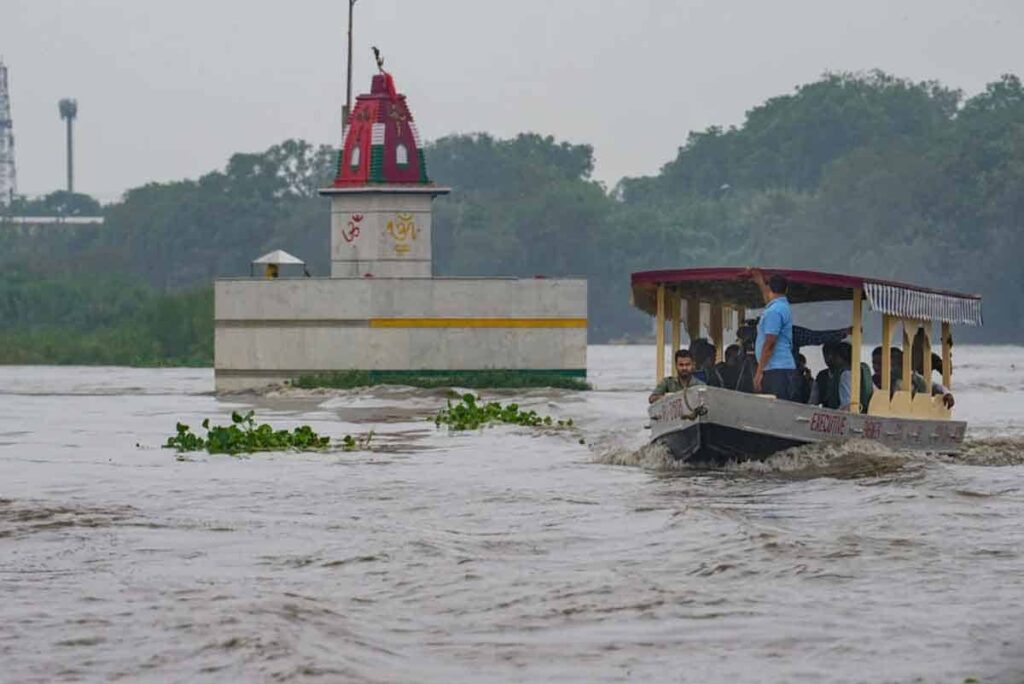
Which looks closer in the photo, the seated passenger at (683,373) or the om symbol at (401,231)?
the seated passenger at (683,373)

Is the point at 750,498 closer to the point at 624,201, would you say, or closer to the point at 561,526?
the point at 561,526

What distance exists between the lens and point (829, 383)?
73.5ft

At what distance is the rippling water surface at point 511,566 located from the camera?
11.5 metres

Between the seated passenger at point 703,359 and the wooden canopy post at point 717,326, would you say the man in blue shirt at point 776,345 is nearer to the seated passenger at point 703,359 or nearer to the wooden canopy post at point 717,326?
the seated passenger at point 703,359

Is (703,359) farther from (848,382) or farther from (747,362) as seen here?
(848,382)

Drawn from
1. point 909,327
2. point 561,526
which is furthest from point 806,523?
point 909,327

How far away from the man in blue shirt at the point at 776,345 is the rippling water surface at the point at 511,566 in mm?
716

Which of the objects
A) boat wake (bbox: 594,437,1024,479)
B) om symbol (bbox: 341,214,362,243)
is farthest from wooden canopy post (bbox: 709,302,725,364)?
om symbol (bbox: 341,214,362,243)

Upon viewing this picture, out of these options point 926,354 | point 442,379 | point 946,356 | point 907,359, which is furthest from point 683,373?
point 442,379

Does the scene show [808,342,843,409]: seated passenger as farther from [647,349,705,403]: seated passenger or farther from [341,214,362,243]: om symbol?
[341,214,362,243]: om symbol

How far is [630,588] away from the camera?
13.6m

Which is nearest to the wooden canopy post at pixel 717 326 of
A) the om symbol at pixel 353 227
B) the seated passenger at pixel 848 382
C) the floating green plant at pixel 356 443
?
the seated passenger at pixel 848 382

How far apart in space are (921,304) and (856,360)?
5.29 feet

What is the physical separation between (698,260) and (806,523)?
4310 inches
